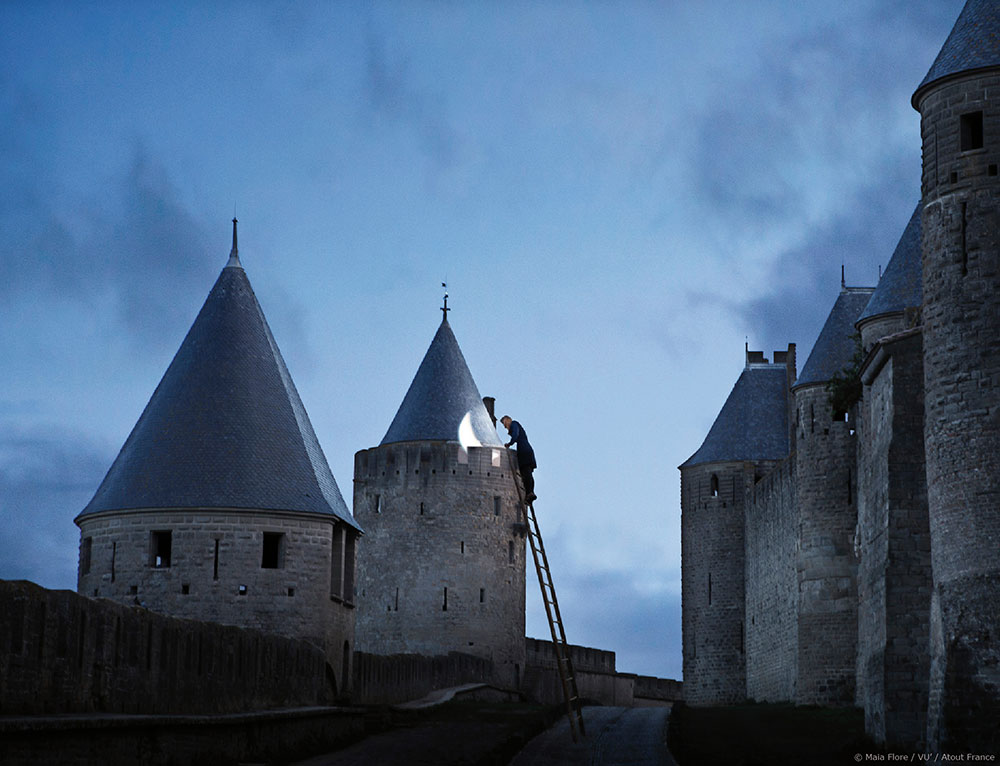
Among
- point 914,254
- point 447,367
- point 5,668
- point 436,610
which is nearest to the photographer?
point 5,668

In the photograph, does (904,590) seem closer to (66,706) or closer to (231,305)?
(66,706)

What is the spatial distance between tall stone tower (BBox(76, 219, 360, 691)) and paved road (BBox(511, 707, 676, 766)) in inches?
231

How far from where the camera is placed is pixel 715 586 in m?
43.3

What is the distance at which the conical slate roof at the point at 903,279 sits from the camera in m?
26.7

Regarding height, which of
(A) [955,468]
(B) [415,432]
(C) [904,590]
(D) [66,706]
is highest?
(B) [415,432]

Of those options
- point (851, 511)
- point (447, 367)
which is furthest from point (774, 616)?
point (447, 367)

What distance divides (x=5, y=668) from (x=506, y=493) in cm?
3272

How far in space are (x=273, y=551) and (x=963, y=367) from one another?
1493 cm

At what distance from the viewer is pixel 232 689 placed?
2005 centimetres

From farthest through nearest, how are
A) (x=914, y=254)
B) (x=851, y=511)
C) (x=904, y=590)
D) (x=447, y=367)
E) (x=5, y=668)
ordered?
(x=447, y=367) < (x=851, y=511) < (x=914, y=254) < (x=904, y=590) < (x=5, y=668)

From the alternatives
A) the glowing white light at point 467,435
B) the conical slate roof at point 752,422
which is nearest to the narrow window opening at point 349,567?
the glowing white light at point 467,435

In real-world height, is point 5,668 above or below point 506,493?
below

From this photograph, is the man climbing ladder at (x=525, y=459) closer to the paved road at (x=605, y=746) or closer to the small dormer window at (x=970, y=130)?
the paved road at (x=605, y=746)

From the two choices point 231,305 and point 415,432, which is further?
point 415,432
